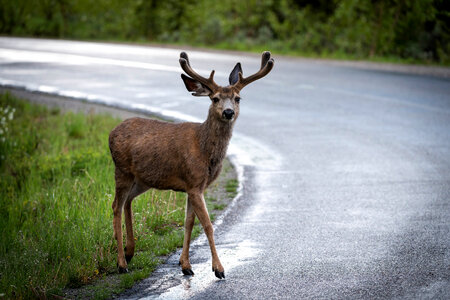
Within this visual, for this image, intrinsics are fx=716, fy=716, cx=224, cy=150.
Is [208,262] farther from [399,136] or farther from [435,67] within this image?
[435,67]

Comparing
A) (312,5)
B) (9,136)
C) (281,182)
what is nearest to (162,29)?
(312,5)

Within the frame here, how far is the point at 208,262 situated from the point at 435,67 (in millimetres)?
16228

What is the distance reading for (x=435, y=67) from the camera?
2142cm

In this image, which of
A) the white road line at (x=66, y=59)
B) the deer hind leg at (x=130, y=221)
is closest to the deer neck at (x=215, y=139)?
the deer hind leg at (x=130, y=221)

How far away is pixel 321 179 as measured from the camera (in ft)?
33.7

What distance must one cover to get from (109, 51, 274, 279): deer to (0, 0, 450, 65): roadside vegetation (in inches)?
668

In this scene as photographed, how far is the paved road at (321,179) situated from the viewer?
6441 millimetres

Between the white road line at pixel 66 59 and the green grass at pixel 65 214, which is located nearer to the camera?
the green grass at pixel 65 214

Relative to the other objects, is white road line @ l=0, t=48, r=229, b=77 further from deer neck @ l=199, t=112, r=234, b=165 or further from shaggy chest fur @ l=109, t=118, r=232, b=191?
deer neck @ l=199, t=112, r=234, b=165

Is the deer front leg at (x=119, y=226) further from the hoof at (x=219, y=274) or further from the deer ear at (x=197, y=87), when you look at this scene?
the deer ear at (x=197, y=87)

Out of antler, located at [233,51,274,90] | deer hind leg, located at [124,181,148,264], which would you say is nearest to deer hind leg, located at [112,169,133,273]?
deer hind leg, located at [124,181,148,264]

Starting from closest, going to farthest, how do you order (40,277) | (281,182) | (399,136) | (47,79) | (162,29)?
→ (40,277) < (281,182) < (399,136) < (47,79) < (162,29)

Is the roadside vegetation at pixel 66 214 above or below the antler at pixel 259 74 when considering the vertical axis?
below

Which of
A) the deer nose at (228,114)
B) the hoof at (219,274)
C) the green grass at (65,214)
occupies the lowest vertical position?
the green grass at (65,214)
